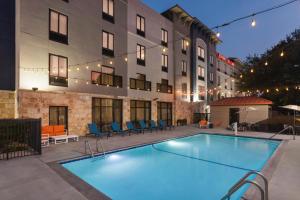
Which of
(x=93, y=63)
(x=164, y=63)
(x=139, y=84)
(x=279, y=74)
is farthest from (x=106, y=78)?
(x=279, y=74)

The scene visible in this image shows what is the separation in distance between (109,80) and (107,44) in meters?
2.73

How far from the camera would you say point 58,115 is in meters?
10.9

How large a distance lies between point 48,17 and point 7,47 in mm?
2845

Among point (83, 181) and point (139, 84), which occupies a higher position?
point (139, 84)

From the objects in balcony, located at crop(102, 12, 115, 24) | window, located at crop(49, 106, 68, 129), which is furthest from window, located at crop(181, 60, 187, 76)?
window, located at crop(49, 106, 68, 129)

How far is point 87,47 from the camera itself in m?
12.5

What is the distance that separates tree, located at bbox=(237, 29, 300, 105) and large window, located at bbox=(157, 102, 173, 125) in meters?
9.47

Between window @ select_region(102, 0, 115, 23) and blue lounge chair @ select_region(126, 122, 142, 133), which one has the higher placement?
window @ select_region(102, 0, 115, 23)

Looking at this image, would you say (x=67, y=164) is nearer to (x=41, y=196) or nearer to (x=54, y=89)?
(x=41, y=196)

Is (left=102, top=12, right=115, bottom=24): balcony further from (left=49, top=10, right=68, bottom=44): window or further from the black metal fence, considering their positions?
the black metal fence

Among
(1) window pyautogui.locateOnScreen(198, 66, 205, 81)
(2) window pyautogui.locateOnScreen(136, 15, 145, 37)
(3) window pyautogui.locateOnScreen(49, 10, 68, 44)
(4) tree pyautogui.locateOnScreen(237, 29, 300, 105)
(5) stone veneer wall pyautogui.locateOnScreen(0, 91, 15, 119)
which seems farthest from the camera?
(1) window pyautogui.locateOnScreen(198, 66, 205, 81)

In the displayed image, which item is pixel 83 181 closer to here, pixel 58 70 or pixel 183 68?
pixel 58 70

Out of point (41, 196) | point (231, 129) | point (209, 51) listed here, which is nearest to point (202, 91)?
point (209, 51)

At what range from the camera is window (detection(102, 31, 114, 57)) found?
1363cm
